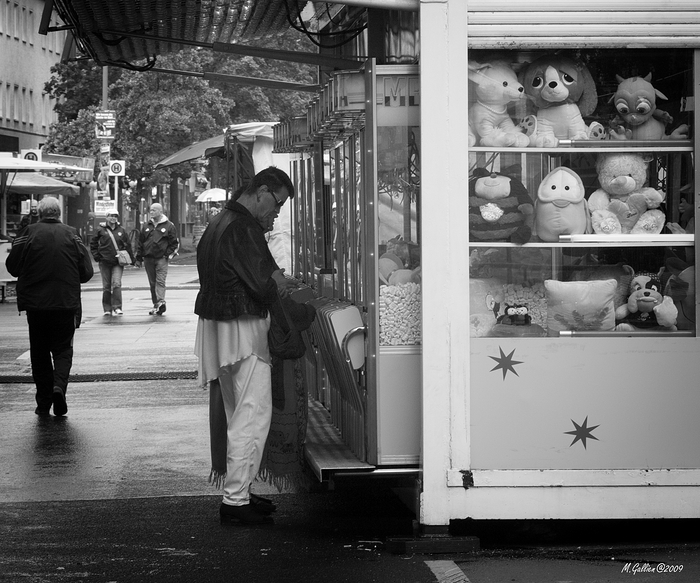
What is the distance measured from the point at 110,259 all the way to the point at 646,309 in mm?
15744

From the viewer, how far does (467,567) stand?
223 inches

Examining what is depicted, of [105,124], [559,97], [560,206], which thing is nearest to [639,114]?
[559,97]

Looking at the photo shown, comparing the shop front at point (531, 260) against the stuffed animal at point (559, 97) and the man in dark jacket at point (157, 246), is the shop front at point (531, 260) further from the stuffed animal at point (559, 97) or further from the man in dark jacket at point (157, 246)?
the man in dark jacket at point (157, 246)

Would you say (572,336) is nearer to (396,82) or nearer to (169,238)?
(396,82)

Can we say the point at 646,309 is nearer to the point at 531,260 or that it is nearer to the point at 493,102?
the point at 531,260

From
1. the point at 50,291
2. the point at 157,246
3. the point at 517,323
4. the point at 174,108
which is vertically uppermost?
the point at 174,108

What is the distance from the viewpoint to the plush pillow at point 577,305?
6.12 m

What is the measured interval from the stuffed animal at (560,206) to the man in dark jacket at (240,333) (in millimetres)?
1389

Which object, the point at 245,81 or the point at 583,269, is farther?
the point at 245,81

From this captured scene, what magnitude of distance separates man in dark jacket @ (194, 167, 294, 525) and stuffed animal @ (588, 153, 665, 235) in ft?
5.45

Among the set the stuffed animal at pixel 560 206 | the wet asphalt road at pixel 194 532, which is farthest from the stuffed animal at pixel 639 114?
the wet asphalt road at pixel 194 532

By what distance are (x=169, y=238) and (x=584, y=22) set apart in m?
15.9

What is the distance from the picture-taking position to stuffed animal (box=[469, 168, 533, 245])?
238 inches

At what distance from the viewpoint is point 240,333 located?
6.46m
